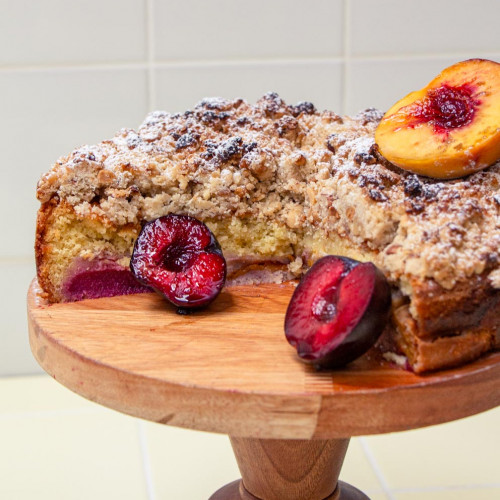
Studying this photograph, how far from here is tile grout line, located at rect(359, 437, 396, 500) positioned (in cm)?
239

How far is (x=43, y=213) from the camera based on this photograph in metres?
1.86

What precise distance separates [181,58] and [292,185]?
41.3 inches

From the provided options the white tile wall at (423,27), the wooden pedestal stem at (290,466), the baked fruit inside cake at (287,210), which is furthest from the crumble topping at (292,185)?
the white tile wall at (423,27)

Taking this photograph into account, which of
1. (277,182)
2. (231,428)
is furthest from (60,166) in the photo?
(231,428)

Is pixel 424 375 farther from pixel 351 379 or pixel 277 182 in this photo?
pixel 277 182

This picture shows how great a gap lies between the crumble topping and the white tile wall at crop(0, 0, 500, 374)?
2.21ft

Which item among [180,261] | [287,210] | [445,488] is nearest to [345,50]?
[287,210]

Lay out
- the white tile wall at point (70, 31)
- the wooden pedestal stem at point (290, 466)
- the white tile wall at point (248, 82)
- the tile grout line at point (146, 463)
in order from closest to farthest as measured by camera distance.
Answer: the wooden pedestal stem at point (290, 466) < the tile grout line at point (146, 463) < the white tile wall at point (70, 31) < the white tile wall at point (248, 82)

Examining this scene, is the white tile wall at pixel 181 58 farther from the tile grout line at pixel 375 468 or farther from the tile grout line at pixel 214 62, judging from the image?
the tile grout line at pixel 375 468

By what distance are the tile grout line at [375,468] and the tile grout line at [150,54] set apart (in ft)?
4.77

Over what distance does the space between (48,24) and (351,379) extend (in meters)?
1.94

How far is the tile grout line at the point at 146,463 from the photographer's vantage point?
7.80 feet

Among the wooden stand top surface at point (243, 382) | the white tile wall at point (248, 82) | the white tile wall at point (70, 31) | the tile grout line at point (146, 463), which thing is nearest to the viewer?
the wooden stand top surface at point (243, 382)

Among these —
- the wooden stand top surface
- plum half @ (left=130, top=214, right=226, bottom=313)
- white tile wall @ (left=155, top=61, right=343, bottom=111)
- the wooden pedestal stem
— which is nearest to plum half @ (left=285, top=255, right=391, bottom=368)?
the wooden stand top surface
